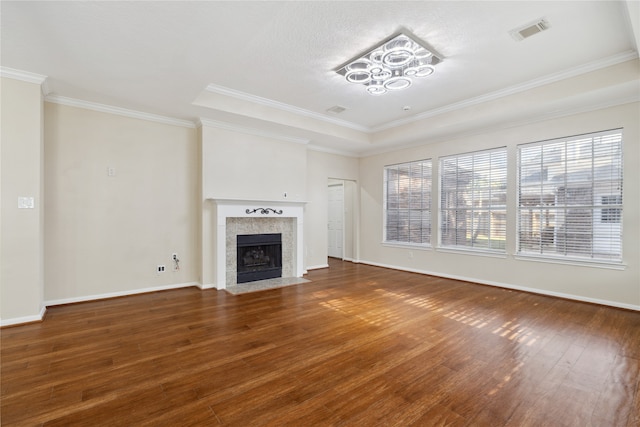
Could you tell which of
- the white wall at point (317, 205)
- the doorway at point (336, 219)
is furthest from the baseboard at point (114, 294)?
the doorway at point (336, 219)

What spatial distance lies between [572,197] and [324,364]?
14.7 ft

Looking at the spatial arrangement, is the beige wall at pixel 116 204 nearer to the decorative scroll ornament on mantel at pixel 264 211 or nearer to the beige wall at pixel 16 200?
the beige wall at pixel 16 200

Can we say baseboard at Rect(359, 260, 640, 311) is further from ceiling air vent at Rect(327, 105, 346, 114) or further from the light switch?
the light switch

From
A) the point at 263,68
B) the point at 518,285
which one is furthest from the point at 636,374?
the point at 263,68

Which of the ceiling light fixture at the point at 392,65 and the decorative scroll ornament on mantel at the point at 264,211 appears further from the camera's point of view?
the decorative scroll ornament on mantel at the point at 264,211

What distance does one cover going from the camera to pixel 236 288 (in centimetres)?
494

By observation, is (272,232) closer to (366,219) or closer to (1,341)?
(366,219)

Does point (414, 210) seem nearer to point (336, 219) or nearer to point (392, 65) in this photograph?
point (336, 219)

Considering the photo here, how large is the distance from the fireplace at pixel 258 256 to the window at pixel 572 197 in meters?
4.34

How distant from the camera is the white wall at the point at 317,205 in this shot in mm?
6680

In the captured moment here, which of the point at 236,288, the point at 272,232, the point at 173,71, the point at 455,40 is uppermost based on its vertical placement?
the point at 455,40

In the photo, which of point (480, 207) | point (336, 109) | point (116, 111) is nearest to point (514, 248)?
point (480, 207)

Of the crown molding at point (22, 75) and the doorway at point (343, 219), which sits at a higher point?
the crown molding at point (22, 75)

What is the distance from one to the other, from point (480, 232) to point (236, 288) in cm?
452
